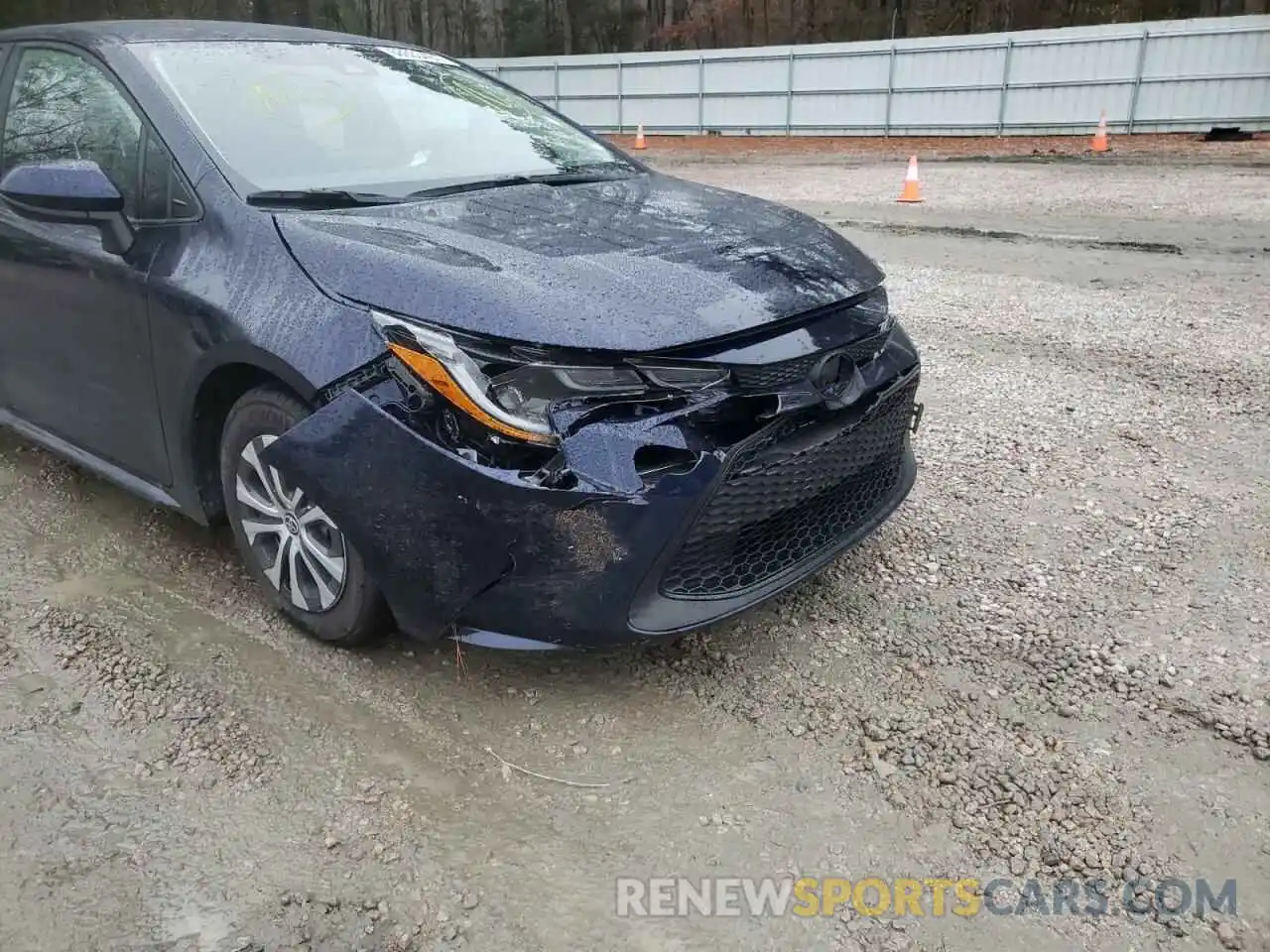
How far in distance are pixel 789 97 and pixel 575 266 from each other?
80.7 ft

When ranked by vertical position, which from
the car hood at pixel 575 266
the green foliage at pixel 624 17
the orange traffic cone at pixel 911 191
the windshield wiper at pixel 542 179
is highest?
the green foliage at pixel 624 17

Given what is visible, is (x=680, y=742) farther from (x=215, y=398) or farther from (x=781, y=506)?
(x=215, y=398)

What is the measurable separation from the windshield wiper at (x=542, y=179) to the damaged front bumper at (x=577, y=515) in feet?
3.25

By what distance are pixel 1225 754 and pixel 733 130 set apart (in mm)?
25952

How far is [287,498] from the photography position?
270cm

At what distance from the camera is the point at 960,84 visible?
72.5ft

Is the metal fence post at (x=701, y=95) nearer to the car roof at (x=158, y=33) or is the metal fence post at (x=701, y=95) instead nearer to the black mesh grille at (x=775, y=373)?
the car roof at (x=158, y=33)

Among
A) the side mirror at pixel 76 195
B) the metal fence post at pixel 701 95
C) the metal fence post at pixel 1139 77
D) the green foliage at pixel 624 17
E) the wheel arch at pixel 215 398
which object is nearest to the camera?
the wheel arch at pixel 215 398

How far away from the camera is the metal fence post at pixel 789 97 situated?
24688 mm

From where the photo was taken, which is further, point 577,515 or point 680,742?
point 680,742

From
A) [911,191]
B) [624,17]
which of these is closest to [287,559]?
[911,191]

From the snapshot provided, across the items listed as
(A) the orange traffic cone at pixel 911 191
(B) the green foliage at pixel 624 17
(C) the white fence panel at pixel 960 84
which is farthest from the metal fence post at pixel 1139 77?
(A) the orange traffic cone at pixel 911 191

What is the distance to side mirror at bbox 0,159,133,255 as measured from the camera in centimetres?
281

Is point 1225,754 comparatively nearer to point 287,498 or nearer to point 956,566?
point 956,566
